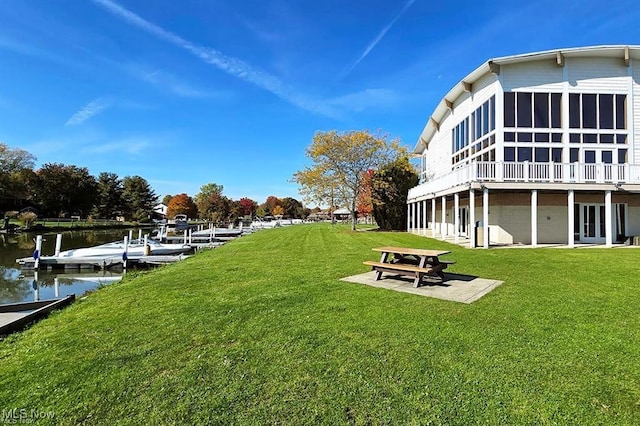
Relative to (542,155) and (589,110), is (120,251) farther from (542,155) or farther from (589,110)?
(589,110)

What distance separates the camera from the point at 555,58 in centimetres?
1579

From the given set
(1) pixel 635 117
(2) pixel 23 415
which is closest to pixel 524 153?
(1) pixel 635 117

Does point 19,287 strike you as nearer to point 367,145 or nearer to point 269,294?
point 269,294

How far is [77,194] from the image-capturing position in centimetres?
5400

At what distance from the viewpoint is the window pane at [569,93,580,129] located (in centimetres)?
1584

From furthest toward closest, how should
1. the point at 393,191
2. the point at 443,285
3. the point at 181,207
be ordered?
the point at 181,207 → the point at 393,191 → the point at 443,285

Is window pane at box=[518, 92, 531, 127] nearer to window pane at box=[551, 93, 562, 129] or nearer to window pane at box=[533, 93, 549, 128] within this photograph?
window pane at box=[533, 93, 549, 128]

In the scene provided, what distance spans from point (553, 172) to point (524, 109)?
3.70m

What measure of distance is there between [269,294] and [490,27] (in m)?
15.2

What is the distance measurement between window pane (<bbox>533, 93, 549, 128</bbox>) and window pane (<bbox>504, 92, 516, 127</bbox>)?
0.94m

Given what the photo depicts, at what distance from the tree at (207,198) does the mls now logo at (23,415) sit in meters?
61.4

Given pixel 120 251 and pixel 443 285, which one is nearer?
pixel 443 285

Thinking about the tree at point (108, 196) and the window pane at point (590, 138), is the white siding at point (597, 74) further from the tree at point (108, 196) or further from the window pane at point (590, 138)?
the tree at point (108, 196)

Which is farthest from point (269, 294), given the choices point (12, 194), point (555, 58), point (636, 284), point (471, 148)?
point (12, 194)
